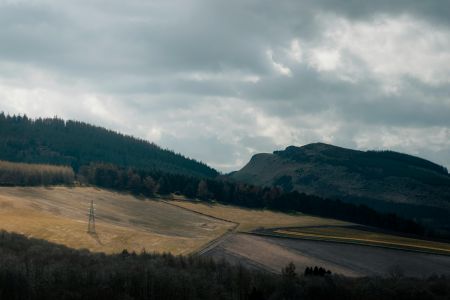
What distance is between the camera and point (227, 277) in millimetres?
54531

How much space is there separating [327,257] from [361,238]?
3150cm

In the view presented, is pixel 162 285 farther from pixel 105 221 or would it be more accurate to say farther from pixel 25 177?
pixel 25 177

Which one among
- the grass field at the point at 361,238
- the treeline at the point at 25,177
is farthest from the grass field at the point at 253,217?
the treeline at the point at 25,177

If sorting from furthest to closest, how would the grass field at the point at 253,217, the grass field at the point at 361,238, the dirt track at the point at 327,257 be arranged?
the grass field at the point at 253,217 → the grass field at the point at 361,238 → the dirt track at the point at 327,257

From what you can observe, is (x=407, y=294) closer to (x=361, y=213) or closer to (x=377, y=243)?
(x=377, y=243)

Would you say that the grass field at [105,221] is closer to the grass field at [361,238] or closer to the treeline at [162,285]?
the grass field at [361,238]

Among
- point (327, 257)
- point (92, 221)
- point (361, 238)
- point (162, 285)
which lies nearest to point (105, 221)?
point (92, 221)

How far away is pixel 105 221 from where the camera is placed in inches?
4980

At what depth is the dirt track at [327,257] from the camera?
8444 centimetres

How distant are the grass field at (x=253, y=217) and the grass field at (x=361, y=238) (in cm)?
908

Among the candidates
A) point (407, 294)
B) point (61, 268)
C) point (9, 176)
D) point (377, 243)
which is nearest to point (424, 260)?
point (377, 243)

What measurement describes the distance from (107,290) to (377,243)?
8224 centimetres

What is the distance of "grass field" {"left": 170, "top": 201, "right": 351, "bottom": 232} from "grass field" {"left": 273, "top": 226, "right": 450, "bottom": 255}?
908 cm

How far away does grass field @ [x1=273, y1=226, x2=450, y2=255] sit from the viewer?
111 metres
